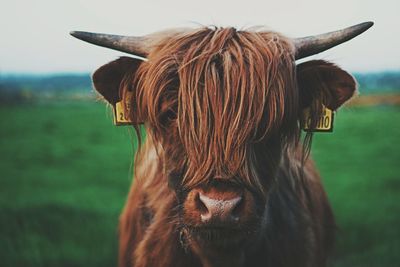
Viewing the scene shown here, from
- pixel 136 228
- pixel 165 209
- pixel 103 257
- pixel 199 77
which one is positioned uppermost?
pixel 199 77

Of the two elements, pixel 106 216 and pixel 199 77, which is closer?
pixel 199 77

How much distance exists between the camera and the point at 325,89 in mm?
2521

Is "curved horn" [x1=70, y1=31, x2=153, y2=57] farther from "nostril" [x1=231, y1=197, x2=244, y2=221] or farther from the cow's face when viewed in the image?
"nostril" [x1=231, y1=197, x2=244, y2=221]

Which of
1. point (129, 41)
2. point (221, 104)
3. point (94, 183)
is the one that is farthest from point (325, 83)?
point (94, 183)

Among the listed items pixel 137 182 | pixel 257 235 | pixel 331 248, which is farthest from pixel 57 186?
pixel 257 235

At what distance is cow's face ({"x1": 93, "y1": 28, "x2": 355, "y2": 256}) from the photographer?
7.30 feet

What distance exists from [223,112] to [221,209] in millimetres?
377

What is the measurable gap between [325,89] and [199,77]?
1.80ft

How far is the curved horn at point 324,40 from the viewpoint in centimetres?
240

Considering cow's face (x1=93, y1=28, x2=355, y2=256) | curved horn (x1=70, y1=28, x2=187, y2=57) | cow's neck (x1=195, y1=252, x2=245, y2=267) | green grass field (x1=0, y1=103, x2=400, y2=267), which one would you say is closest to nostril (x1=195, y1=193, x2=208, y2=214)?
cow's face (x1=93, y1=28, x2=355, y2=256)

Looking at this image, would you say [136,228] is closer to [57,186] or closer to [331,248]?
[331,248]

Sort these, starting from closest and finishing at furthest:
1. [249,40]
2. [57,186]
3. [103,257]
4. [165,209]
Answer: [249,40] < [165,209] < [103,257] < [57,186]

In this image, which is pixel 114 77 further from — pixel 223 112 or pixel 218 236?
pixel 218 236

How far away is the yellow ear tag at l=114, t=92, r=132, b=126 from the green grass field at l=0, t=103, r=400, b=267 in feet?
6.37
